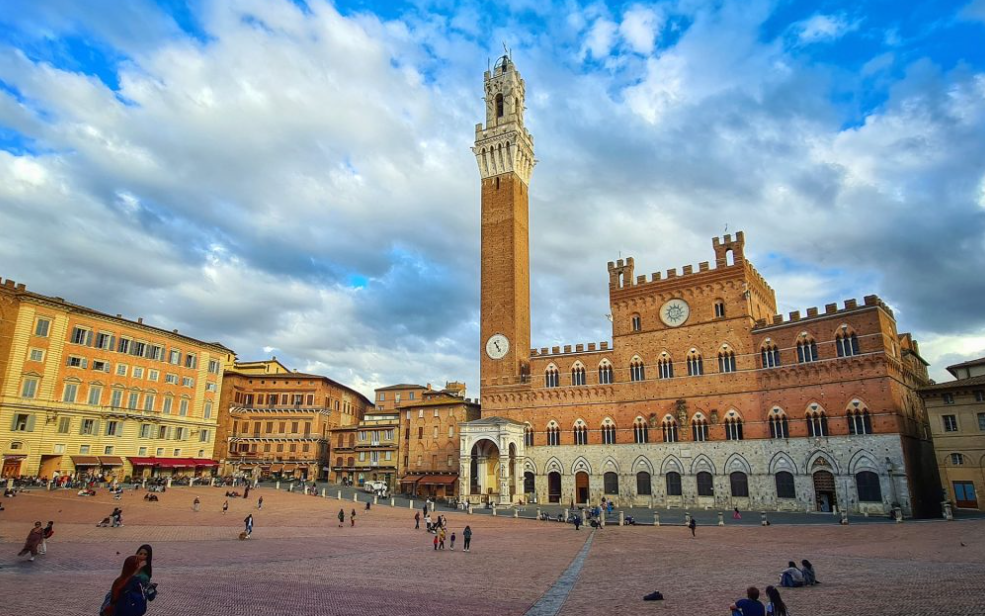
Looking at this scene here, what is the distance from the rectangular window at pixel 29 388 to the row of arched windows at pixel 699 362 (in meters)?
43.3

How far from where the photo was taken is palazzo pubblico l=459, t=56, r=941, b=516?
134ft

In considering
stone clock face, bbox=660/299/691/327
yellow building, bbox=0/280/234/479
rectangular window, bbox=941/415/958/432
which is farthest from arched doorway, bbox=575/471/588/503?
yellow building, bbox=0/280/234/479

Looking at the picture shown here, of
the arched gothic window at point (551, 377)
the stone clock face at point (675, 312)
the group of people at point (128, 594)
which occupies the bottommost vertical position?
the group of people at point (128, 594)

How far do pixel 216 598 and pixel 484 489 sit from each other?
4067 centimetres

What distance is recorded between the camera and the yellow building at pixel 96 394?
46.3 m

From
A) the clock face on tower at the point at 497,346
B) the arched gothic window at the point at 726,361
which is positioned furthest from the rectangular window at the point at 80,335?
the arched gothic window at the point at 726,361

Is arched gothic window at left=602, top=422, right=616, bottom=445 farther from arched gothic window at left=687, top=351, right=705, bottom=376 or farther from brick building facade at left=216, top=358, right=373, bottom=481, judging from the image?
brick building facade at left=216, top=358, right=373, bottom=481

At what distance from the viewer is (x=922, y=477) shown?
1638 inches

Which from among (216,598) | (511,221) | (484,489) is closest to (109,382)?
(484,489)

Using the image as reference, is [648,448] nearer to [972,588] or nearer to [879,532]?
[879,532]

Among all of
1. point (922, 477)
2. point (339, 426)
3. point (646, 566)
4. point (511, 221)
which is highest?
point (511, 221)

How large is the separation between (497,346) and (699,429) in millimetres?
20882

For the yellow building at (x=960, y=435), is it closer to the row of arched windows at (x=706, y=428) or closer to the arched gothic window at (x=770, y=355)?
the row of arched windows at (x=706, y=428)

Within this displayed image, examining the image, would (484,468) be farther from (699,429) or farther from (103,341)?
(103,341)
